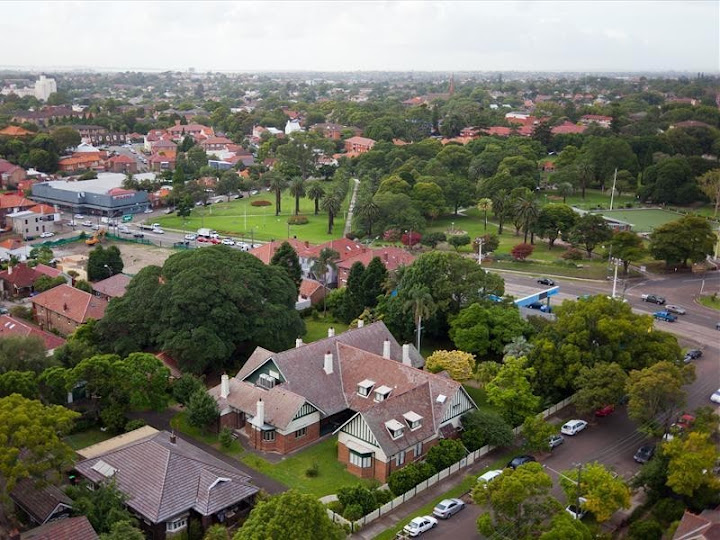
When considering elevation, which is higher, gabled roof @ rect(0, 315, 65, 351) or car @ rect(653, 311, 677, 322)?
gabled roof @ rect(0, 315, 65, 351)

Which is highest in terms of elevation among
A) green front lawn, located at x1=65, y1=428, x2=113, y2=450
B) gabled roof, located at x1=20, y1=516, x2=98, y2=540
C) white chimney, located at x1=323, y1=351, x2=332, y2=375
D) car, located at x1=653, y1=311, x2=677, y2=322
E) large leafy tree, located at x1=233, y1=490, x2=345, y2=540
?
large leafy tree, located at x1=233, y1=490, x2=345, y2=540

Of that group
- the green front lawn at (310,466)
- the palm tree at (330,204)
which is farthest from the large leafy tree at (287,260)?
the palm tree at (330,204)

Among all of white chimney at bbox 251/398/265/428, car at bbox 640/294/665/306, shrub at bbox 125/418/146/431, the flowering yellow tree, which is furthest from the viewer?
car at bbox 640/294/665/306

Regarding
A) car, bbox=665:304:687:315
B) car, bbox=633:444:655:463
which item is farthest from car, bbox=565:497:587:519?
car, bbox=665:304:687:315

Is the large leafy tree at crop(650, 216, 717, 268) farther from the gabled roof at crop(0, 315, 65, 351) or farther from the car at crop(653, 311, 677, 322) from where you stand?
the gabled roof at crop(0, 315, 65, 351)

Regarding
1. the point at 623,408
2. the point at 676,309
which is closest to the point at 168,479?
the point at 623,408

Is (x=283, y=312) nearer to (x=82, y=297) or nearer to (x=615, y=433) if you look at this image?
(x=82, y=297)
